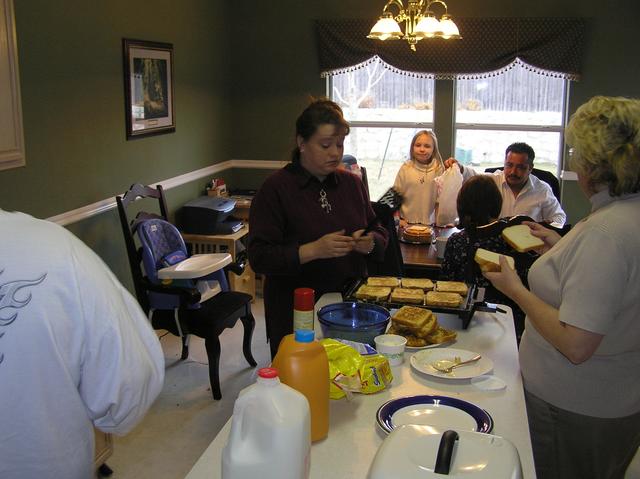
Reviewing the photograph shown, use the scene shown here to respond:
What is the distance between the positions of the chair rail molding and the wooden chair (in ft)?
2.22

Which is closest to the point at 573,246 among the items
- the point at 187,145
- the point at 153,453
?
the point at 153,453

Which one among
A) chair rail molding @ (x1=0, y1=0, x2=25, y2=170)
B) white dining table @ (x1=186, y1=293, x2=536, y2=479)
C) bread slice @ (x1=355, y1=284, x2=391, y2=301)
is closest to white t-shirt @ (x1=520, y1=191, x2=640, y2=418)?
white dining table @ (x1=186, y1=293, x2=536, y2=479)

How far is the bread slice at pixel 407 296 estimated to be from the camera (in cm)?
216

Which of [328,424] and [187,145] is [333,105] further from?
[187,145]

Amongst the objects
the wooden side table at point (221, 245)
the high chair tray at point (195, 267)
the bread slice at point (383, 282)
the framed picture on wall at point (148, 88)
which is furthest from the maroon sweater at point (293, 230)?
the wooden side table at point (221, 245)

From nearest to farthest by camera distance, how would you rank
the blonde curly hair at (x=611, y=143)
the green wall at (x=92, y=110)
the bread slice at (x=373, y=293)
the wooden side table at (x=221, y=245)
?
the blonde curly hair at (x=611, y=143) → the bread slice at (x=373, y=293) → the green wall at (x=92, y=110) → the wooden side table at (x=221, y=245)

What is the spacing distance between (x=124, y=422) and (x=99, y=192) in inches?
103

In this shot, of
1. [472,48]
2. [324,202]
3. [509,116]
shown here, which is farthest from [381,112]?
[324,202]

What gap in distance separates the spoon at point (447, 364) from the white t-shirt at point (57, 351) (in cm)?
78

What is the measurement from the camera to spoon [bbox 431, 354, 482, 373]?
5.84 ft

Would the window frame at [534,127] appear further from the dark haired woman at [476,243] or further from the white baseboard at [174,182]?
the dark haired woman at [476,243]

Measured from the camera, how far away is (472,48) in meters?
5.39

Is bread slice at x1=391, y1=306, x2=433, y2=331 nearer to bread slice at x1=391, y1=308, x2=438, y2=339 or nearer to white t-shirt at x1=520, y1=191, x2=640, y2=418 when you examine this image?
bread slice at x1=391, y1=308, x2=438, y2=339

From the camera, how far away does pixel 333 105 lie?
2.35 meters
